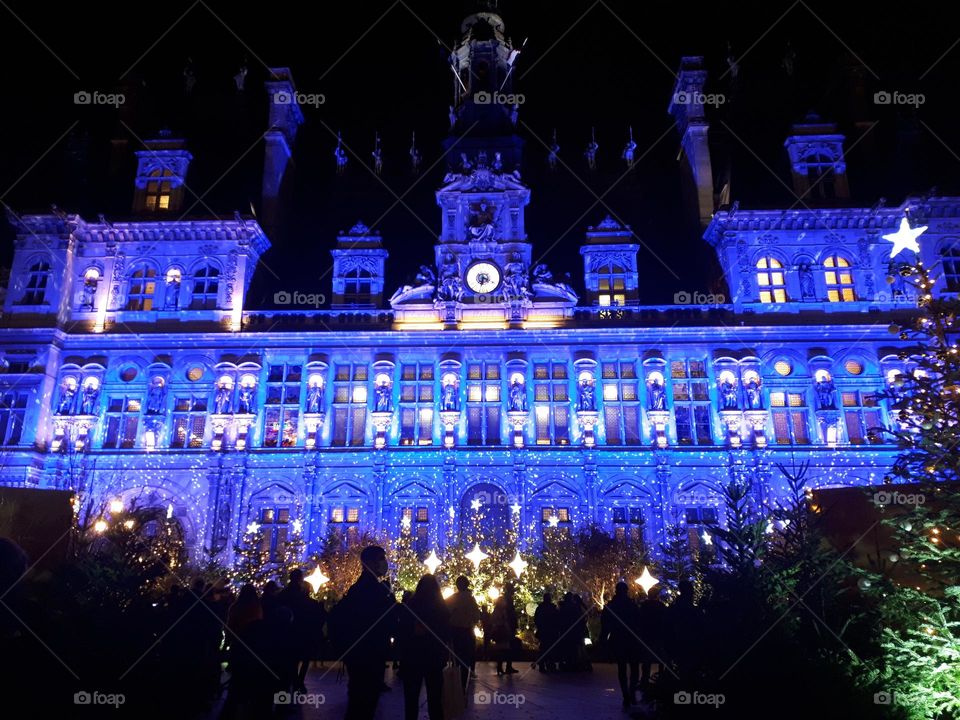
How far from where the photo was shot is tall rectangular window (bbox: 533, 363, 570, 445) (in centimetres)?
3209

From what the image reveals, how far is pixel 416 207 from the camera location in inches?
1533

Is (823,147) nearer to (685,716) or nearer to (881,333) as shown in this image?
(881,333)

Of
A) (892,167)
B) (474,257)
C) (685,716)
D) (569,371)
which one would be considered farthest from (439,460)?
(892,167)

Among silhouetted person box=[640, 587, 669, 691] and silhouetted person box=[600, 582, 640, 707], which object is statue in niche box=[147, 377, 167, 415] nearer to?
silhouetted person box=[600, 582, 640, 707]

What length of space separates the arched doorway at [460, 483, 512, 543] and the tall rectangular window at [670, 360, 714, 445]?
787 cm

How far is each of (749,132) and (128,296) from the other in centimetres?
3074

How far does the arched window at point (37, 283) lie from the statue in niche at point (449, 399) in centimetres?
1844

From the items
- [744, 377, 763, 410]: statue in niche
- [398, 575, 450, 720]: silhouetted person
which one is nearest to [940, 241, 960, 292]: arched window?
[744, 377, 763, 410]: statue in niche

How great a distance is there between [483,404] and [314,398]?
23.6 ft

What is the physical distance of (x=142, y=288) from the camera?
114ft

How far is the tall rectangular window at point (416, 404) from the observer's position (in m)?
32.2

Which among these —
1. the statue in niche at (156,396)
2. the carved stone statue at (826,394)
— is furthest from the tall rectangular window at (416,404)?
the carved stone statue at (826,394)

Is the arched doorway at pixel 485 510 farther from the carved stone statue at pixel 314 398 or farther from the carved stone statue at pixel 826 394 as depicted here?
the carved stone statue at pixel 826 394

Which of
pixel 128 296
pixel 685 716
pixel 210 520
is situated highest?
pixel 128 296
